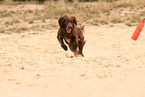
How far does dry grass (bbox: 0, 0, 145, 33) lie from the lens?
1436cm

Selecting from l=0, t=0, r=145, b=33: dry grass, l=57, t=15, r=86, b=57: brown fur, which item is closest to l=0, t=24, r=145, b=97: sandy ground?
l=57, t=15, r=86, b=57: brown fur

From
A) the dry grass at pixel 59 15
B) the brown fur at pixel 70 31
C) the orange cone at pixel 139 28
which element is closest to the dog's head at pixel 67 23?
the brown fur at pixel 70 31

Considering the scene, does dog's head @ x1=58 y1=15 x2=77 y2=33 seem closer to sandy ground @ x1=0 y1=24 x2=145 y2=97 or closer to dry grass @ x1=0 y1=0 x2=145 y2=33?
sandy ground @ x1=0 y1=24 x2=145 y2=97

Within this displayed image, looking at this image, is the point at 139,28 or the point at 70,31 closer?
the point at 70,31

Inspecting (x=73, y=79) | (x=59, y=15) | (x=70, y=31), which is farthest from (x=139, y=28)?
(x=59, y=15)

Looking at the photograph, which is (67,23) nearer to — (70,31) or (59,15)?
(70,31)

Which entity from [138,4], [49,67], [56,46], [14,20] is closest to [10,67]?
[49,67]

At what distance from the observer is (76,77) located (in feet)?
12.9

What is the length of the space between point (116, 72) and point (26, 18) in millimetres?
13473

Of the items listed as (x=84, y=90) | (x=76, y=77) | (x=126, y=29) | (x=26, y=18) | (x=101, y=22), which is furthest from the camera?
(x=26, y=18)

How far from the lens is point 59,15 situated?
17.0 meters

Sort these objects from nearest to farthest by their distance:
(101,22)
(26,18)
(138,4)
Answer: (101,22) < (26,18) < (138,4)

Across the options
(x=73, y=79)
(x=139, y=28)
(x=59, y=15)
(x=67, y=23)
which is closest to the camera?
(x=73, y=79)

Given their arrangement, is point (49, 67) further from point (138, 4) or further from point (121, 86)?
point (138, 4)
